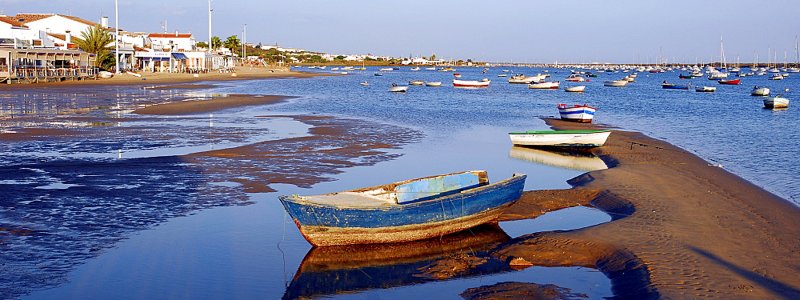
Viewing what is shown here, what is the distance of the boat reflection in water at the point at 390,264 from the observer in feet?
42.1

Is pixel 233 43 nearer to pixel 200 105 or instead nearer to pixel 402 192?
pixel 200 105

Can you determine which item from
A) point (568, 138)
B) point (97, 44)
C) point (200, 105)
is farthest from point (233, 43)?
point (568, 138)

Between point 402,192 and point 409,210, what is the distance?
1747 millimetres

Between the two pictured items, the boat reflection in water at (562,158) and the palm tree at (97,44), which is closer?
the boat reflection in water at (562,158)

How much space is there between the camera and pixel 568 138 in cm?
2964

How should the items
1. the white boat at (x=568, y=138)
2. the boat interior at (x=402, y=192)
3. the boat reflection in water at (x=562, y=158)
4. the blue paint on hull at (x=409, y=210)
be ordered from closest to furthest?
the blue paint on hull at (x=409, y=210), the boat interior at (x=402, y=192), the boat reflection in water at (x=562, y=158), the white boat at (x=568, y=138)

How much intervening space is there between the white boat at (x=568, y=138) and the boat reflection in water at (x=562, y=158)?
0.33 m

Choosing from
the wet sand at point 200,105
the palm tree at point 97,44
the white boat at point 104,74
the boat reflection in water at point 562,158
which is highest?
the palm tree at point 97,44

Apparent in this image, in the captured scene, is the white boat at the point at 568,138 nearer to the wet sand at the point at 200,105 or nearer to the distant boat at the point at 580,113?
the distant boat at the point at 580,113

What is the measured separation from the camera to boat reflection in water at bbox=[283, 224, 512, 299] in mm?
12820

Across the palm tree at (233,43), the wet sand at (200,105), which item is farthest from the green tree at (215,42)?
the wet sand at (200,105)

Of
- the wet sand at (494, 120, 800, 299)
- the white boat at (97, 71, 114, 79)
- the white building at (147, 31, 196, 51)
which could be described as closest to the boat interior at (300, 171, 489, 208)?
the wet sand at (494, 120, 800, 299)

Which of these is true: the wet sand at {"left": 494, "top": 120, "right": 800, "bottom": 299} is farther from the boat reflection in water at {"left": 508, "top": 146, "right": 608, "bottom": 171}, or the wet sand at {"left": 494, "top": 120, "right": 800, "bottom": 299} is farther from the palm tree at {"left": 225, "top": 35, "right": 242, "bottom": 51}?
the palm tree at {"left": 225, "top": 35, "right": 242, "bottom": 51}

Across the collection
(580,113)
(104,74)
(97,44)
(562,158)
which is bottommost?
(562,158)
